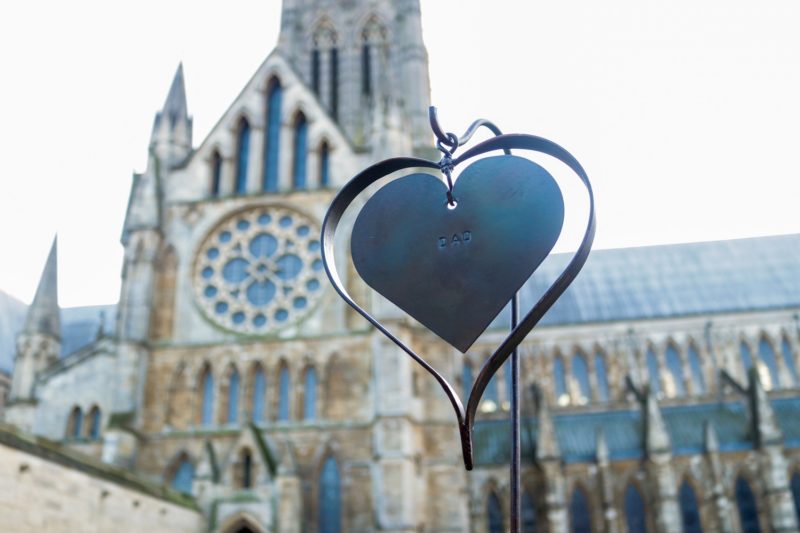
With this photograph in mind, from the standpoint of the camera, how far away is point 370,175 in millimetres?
5840

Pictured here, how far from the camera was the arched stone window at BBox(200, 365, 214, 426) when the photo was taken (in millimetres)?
26078

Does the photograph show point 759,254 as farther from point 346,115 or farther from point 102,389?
point 102,389

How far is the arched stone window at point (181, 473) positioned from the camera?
25281 mm

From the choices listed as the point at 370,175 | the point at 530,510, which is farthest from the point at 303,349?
the point at 370,175

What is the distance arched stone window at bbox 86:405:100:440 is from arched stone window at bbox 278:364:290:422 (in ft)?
20.3

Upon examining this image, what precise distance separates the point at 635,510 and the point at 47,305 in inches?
979

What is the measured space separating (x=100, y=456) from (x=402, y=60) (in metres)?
23.1

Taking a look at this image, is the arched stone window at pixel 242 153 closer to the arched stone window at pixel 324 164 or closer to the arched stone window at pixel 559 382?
the arched stone window at pixel 324 164

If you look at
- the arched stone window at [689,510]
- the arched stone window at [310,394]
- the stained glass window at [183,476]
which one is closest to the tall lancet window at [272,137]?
the arched stone window at [310,394]

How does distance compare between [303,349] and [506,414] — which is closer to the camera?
[303,349]

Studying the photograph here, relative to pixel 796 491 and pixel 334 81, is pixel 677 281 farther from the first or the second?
pixel 334 81

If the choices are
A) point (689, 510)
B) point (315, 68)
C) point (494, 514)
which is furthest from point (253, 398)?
point (315, 68)

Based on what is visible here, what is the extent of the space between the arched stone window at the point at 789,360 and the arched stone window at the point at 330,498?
2215 cm

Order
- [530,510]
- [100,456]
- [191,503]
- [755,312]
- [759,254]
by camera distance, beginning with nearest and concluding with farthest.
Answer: [191,503], [100,456], [530,510], [755,312], [759,254]
